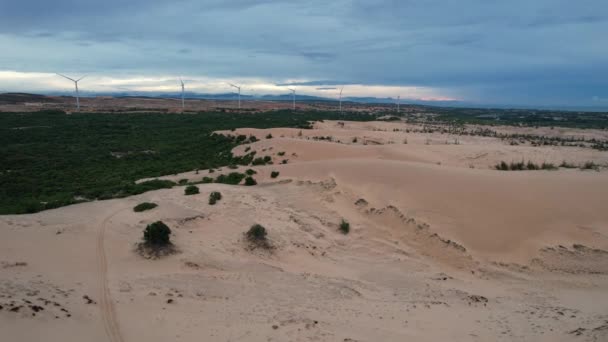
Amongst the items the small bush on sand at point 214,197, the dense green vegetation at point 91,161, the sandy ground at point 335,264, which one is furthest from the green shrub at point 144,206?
the dense green vegetation at point 91,161

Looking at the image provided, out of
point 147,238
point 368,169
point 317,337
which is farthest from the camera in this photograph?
point 368,169

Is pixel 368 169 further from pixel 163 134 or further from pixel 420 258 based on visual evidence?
pixel 163 134

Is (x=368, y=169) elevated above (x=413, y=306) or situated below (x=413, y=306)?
above

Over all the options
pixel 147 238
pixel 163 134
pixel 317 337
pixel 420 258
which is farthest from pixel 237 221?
pixel 163 134

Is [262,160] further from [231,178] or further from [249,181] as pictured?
[249,181]

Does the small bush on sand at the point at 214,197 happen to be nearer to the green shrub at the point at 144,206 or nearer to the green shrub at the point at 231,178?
the green shrub at the point at 144,206

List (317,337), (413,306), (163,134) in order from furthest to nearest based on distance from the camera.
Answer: (163,134) < (413,306) < (317,337)

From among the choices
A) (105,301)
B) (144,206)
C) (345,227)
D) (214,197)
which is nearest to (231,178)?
(214,197)
